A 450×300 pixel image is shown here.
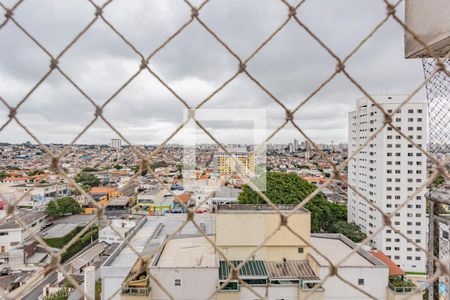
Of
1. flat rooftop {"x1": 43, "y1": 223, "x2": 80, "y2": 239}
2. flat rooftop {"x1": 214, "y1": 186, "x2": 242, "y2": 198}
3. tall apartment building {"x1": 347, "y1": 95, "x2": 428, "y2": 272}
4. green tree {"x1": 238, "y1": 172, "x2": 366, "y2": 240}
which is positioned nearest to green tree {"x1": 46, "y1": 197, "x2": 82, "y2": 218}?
flat rooftop {"x1": 43, "y1": 223, "x2": 80, "y2": 239}

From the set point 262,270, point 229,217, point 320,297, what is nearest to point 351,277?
point 320,297

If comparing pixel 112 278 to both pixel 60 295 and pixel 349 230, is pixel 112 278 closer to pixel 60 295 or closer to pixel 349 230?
pixel 60 295

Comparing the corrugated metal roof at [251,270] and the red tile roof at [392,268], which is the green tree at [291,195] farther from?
the corrugated metal roof at [251,270]

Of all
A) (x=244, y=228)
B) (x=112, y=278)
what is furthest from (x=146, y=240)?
(x=244, y=228)

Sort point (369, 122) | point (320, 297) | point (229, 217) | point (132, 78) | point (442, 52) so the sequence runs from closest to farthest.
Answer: point (132, 78), point (442, 52), point (320, 297), point (229, 217), point (369, 122)

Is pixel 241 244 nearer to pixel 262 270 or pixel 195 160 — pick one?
pixel 262 270

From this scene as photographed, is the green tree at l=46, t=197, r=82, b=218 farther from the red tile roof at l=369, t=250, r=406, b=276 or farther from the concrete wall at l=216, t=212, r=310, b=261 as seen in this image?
the red tile roof at l=369, t=250, r=406, b=276

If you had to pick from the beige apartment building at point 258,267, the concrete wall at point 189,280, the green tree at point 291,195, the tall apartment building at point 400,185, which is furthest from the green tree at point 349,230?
the concrete wall at point 189,280
